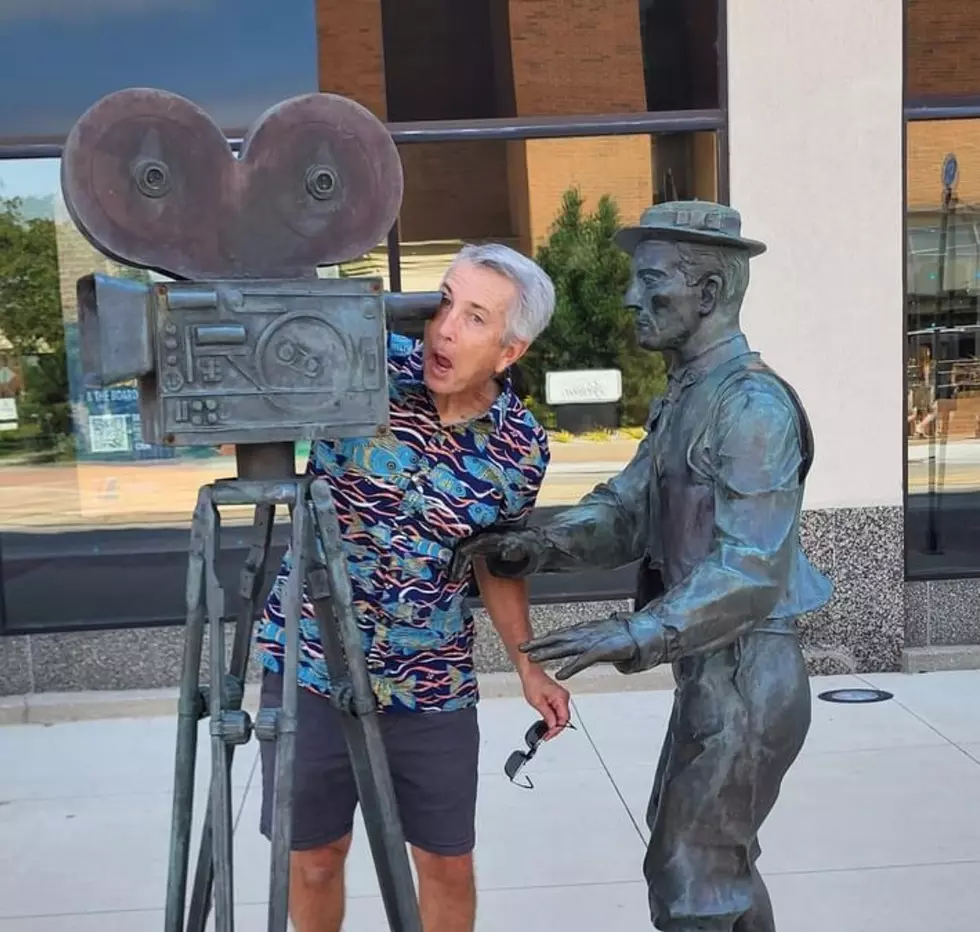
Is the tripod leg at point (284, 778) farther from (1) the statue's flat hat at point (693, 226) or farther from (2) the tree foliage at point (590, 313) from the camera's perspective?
(2) the tree foliage at point (590, 313)

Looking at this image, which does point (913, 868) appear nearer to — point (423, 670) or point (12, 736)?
point (423, 670)

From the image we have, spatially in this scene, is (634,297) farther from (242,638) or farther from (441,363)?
(242,638)

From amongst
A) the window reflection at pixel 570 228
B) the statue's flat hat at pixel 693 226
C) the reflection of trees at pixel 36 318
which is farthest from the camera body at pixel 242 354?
the reflection of trees at pixel 36 318

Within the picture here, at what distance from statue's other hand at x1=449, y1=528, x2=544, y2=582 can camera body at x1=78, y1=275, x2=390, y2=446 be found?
0.43m

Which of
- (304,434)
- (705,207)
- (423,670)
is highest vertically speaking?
(705,207)

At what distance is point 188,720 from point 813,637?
4.16m

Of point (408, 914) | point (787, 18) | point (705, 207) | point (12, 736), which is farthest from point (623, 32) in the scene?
point (408, 914)

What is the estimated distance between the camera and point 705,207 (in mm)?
2146

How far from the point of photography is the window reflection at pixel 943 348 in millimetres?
5926

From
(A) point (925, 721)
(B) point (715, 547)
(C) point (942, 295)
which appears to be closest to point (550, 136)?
(C) point (942, 295)

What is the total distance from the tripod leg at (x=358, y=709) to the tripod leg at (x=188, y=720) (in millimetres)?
190

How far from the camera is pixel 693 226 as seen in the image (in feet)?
6.96

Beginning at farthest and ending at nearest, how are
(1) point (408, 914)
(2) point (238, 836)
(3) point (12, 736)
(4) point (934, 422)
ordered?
(4) point (934, 422)
(3) point (12, 736)
(2) point (238, 836)
(1) point (408, 914)

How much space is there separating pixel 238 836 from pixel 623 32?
399cm
